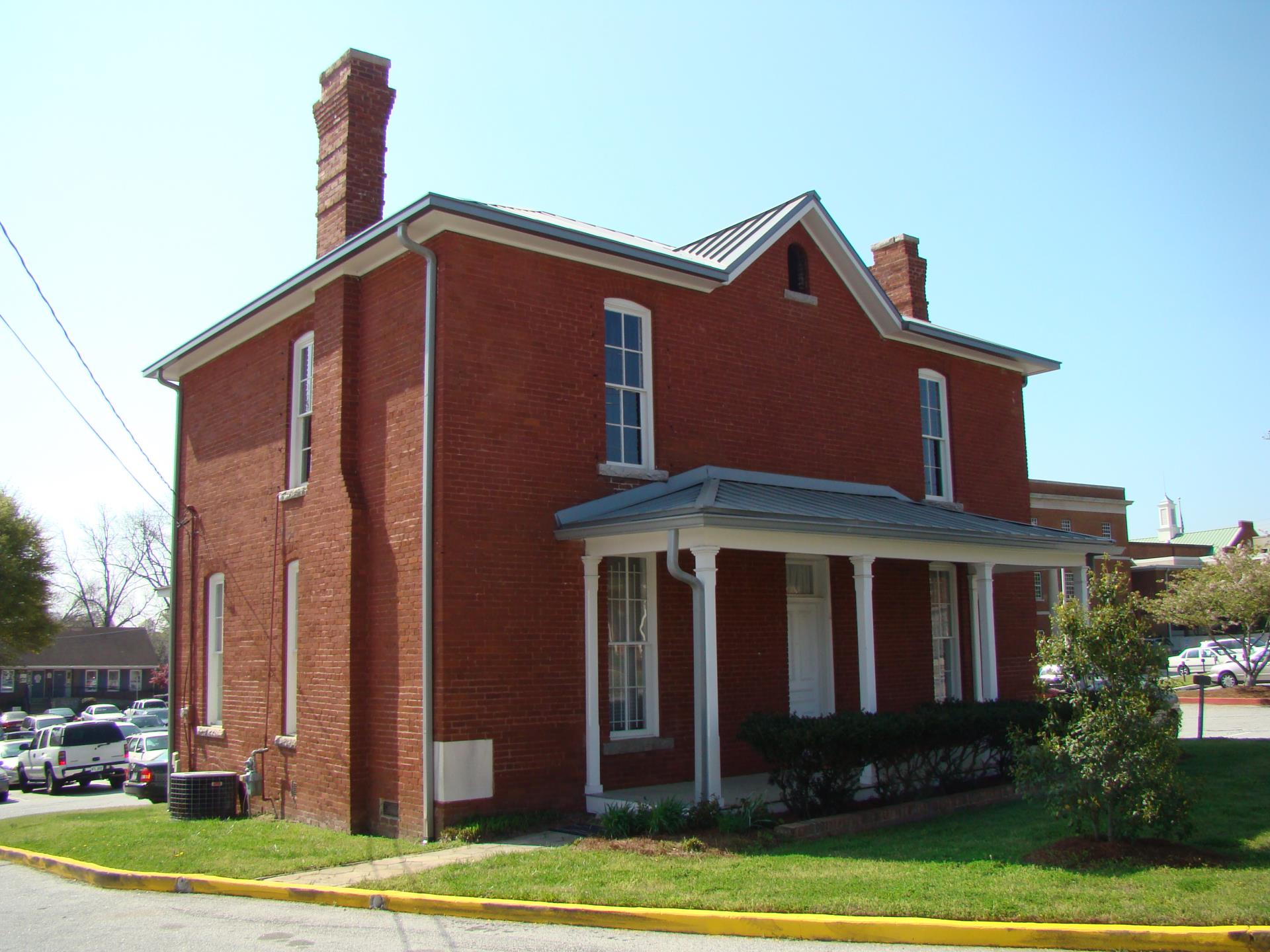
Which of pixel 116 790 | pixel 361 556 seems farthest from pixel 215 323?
pixel 116 790

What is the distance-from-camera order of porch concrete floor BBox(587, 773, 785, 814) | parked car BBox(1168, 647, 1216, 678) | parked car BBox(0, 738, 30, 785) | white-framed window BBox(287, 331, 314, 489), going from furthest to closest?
1. parked car BBox(1168, 647, 1216, 678)
2. parked car BBox(0, 738, 30, 785)
3. white-framed window BBox(287, 331, 314, 489)
4. porch concrete floor BBox(587, 773, 785, 814)

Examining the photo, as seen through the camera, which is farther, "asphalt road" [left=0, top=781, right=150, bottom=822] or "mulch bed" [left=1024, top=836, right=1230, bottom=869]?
"asphalt road" [left=0, top=781, right=150, bottom=822]

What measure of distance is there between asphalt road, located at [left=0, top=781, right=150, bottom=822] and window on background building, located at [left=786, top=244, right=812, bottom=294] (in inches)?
597

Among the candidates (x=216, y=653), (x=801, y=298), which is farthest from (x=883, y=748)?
(x=216, y=653)

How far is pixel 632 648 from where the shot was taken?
1343cm

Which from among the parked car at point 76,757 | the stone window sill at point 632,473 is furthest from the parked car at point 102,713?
the stone window sill at point 632,473

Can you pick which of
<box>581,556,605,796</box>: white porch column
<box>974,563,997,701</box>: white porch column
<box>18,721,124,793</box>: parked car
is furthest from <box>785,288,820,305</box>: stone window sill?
<box>18,721,124,793</box>: parked car

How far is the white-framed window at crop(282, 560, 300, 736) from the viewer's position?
1477 centimetres

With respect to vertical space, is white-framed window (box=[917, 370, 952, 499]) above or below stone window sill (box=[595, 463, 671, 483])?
above

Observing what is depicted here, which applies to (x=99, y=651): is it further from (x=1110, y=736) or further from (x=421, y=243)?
(x=1110, y=736)

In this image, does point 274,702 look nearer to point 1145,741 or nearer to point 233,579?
point 233,579

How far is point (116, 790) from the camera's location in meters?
28.5

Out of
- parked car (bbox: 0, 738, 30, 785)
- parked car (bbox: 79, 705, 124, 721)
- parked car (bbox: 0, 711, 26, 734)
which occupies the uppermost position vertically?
parked car (bbox: 0, 738, 30, 785)

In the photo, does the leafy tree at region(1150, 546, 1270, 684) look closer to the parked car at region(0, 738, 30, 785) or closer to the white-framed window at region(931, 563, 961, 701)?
the white-framed window at region(931, 563, 961, 701)
